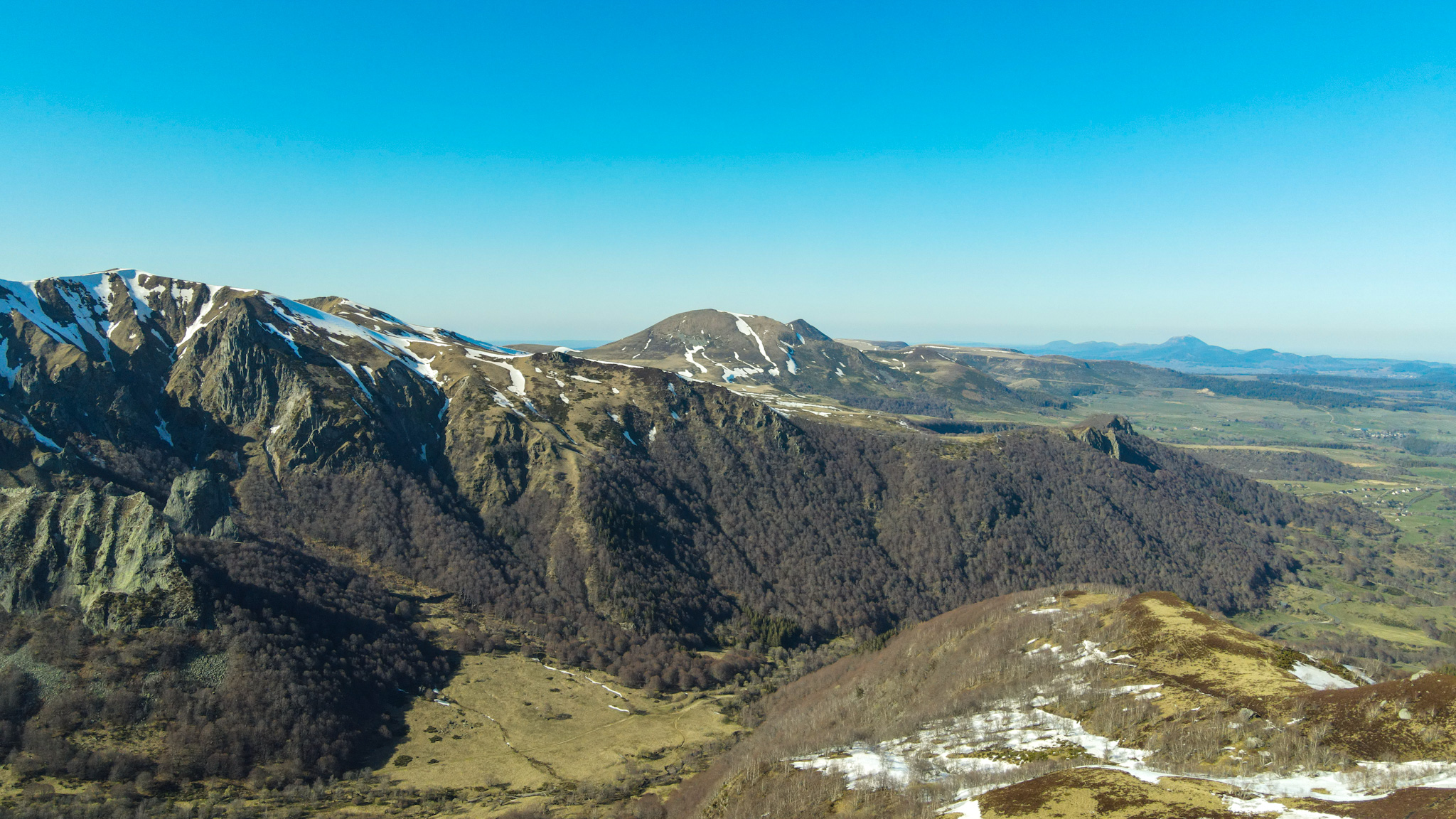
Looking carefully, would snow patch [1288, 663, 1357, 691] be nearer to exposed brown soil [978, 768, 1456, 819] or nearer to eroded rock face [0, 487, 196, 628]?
exposed brown soil [978, 768, 1456, 819]

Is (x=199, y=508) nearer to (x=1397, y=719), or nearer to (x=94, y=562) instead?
(x=94, y=562)

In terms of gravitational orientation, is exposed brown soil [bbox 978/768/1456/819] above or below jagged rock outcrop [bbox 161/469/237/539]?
above

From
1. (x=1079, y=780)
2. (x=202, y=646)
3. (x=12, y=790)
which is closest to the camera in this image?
(x=1079, y=780)

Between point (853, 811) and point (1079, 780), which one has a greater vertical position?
point (1079, 780)

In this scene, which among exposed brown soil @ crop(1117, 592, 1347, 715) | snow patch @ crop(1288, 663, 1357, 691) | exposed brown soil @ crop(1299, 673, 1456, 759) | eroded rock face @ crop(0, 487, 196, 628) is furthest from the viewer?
eroded rock face @ crop(0, 487, 196, 628)

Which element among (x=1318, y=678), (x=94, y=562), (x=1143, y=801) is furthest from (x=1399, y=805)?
(x=94, y=562)

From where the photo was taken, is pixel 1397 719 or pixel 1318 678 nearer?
pixel 1397 719

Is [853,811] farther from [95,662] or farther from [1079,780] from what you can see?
[95,662]

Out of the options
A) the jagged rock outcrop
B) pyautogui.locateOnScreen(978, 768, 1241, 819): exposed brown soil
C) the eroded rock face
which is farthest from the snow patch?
the jagged rock outcrop

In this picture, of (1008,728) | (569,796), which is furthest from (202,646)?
(1008,728)
